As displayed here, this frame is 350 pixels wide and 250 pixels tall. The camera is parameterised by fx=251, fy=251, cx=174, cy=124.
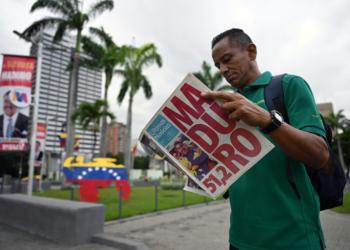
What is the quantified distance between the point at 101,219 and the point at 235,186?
15.8 feet

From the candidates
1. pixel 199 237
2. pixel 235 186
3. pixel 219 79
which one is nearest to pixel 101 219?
pixel 199 237

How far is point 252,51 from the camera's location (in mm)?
1594

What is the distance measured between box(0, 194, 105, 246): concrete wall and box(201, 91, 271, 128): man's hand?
15.8 ft

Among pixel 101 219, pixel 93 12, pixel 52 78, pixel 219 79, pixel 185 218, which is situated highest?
pixel 52 78

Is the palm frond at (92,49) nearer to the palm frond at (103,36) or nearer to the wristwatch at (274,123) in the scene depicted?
the palm frond at (103,36)

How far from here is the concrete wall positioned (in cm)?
505

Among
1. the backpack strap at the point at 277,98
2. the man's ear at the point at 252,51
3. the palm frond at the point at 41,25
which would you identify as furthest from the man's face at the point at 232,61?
the palm frond at the point at 41,25

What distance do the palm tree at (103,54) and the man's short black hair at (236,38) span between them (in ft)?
70.3

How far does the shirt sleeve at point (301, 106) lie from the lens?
1.13 metres

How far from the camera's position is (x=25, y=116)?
36.1 feet

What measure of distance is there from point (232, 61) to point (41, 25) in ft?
73.1

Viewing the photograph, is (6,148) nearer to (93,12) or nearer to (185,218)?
(185,218)

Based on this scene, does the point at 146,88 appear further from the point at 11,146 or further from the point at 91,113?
the point at 11,146

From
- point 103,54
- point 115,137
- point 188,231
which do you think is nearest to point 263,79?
point 188,231
